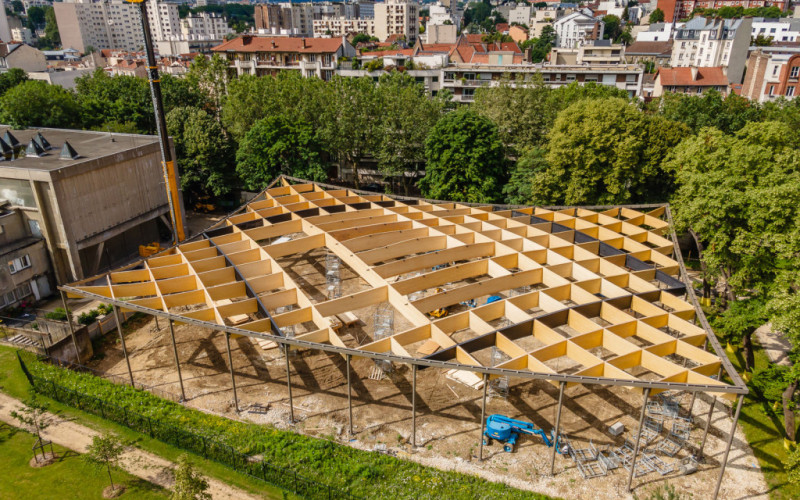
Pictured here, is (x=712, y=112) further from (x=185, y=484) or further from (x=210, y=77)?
(x=210, y=77)

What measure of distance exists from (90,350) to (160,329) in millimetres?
4336

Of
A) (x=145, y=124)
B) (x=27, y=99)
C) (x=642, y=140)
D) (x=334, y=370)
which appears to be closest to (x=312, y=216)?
(x=334, y=370)

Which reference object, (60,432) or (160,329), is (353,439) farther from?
(160,329)

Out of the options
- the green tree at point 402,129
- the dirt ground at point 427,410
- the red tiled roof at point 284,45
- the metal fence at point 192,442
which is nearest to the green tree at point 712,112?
the green tree at point 402,129

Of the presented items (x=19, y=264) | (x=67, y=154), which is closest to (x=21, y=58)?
(x=67, y=154)

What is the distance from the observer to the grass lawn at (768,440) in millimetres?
22984

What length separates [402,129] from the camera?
2282 inches

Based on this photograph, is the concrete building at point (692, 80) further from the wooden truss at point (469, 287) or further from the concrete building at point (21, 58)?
the concrete building at point (21, 58)

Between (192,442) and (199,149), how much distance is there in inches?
1621

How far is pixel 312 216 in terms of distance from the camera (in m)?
39.3

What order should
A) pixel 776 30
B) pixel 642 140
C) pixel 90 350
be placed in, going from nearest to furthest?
pixel 90 350, pixel 642 140, pixel 776 30

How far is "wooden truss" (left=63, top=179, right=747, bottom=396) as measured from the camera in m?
24.4

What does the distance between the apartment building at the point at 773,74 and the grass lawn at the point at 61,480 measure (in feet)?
331

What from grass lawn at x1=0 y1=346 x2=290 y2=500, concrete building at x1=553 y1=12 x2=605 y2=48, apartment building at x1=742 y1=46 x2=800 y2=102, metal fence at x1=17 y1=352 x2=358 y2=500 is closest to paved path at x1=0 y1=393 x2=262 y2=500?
grass lawn at x1=0 y1=346 x2=290 y2=500
